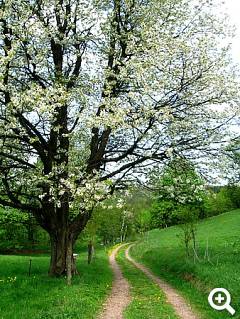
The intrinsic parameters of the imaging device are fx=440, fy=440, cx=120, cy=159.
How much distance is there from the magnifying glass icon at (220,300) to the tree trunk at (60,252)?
32.2 ft

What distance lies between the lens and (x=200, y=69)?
23438mm

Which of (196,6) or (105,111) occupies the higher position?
(196,6)

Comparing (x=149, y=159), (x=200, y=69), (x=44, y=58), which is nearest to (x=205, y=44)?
(x=200, y=69)

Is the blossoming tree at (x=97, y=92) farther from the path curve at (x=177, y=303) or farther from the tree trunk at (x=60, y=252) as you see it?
the path curve at (x=177, y=303)

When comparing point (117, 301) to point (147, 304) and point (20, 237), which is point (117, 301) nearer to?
point (147, 304)

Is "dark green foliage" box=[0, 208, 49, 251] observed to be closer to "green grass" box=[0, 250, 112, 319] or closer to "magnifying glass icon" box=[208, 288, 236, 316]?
"green grass" box=[0, 250, 112, 319]

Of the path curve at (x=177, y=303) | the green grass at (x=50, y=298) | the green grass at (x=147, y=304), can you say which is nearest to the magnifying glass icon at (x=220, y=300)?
the path curve at (x=177, y=303)

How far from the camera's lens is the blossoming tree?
868 inches

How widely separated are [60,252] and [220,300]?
11.5 metres

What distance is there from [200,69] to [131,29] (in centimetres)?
475

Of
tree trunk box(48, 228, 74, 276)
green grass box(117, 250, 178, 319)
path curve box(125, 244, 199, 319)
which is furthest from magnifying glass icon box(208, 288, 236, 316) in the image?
tree trunk box(48, 228, 74, 276)

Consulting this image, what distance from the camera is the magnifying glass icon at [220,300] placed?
1632 centimetres

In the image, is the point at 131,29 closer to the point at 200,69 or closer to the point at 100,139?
the point at 200,69

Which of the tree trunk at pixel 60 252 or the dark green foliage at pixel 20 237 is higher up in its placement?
the dark green foliage at pixel 20 237
